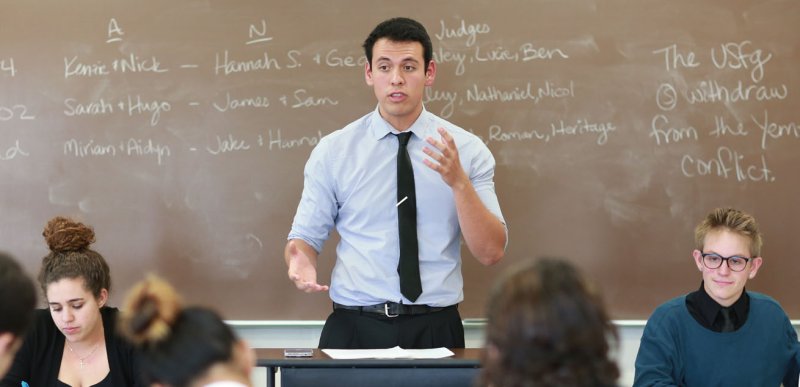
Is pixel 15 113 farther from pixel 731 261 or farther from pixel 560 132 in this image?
pixel 731 261

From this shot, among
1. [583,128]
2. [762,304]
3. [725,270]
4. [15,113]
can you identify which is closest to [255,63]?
[15,113]

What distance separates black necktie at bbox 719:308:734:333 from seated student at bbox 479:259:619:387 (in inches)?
65.6

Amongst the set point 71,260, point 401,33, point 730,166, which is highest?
point 401,33

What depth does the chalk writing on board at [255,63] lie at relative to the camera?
3996 mm

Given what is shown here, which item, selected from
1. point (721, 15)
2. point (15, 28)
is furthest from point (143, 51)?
point (721, 15)

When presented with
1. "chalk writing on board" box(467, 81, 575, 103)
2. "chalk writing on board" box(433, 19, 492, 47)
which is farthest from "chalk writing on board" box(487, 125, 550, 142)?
"chalk writing on board" box(433, 19, 492, 47)

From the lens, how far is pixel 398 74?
3.05 m

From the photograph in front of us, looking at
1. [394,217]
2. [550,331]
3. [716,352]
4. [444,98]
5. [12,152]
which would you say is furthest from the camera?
[12,152]

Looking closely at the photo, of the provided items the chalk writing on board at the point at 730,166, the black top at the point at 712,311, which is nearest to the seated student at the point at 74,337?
the black top at the point at 712,311

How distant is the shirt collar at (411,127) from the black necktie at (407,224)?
0.03m

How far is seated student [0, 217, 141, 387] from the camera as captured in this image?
297 centimetres

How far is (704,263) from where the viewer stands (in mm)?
2959

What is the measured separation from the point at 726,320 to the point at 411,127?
120 centimetres

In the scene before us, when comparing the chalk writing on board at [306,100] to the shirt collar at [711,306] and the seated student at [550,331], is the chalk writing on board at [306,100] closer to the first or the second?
the shirt collar at [711,306]
